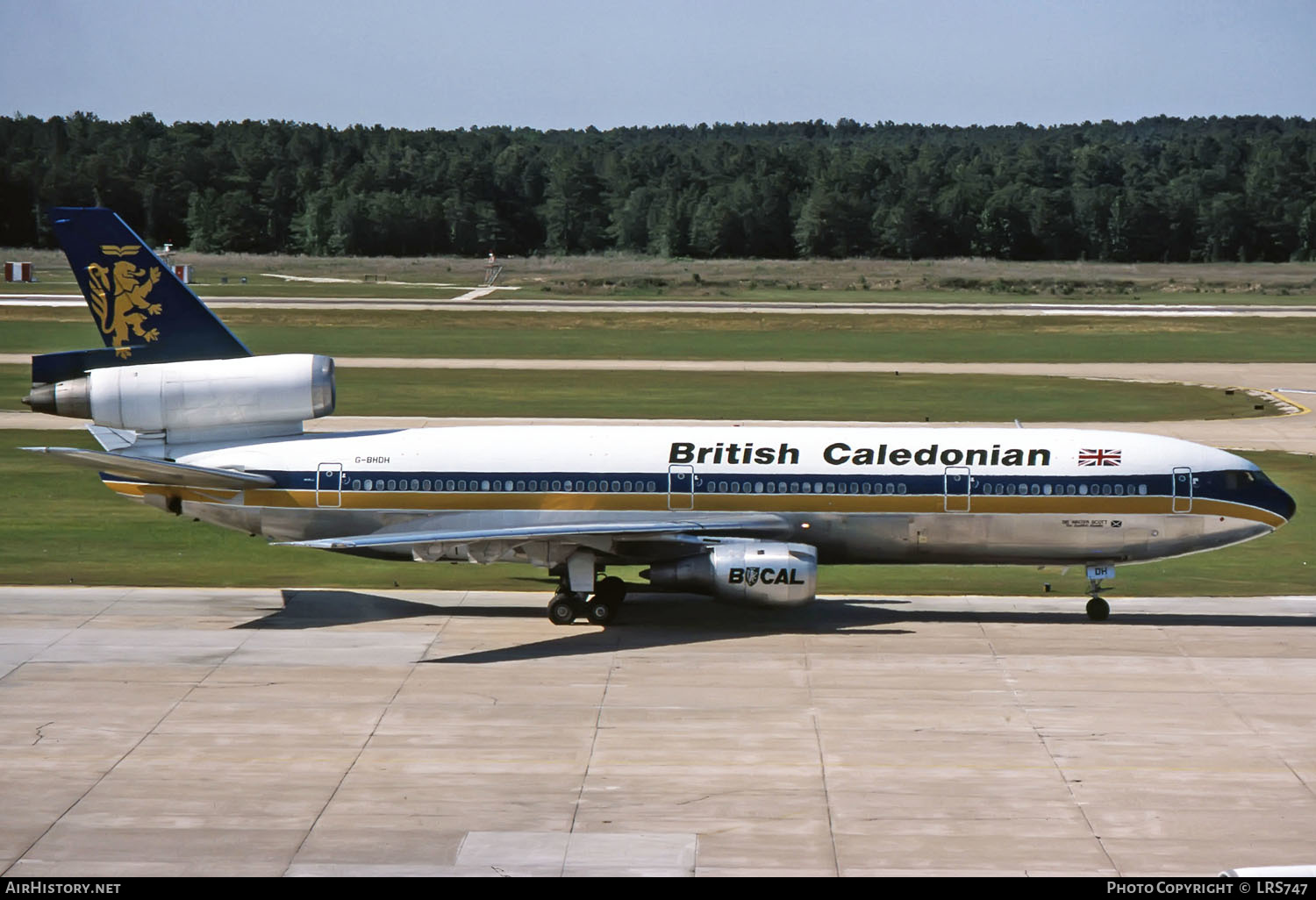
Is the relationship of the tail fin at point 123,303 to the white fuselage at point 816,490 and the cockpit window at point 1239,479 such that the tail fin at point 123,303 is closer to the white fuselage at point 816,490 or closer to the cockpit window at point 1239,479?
the white fuselage at point 816,490

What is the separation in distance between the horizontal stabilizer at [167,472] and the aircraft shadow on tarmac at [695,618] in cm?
329

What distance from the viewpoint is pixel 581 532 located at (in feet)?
111

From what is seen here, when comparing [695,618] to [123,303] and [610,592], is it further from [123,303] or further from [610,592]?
[123,303]

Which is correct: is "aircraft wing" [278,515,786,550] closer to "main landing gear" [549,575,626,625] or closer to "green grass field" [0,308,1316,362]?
"main landing gear" [549,575,626,625]

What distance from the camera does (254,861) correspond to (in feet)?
66.7

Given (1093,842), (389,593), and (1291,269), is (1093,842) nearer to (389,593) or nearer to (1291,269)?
(389,593)

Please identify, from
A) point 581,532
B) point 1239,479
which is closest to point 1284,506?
point 1239,479

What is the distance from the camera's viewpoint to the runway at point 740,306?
126750 mm

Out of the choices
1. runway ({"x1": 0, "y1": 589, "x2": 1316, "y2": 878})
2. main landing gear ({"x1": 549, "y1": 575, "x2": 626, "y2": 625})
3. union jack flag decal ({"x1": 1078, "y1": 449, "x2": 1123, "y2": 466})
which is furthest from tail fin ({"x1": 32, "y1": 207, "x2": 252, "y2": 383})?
union jack flag decal ({"x1": 1078, "y1": 449, "x2": 1123, "y2": 466})

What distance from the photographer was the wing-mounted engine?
1389 inches

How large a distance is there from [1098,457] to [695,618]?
10.2m

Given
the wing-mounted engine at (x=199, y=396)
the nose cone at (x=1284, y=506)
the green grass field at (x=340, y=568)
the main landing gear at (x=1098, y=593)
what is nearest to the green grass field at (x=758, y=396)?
the green grass field at (x=340, y=568)

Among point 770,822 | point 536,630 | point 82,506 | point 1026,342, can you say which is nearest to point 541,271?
point 1026,342
